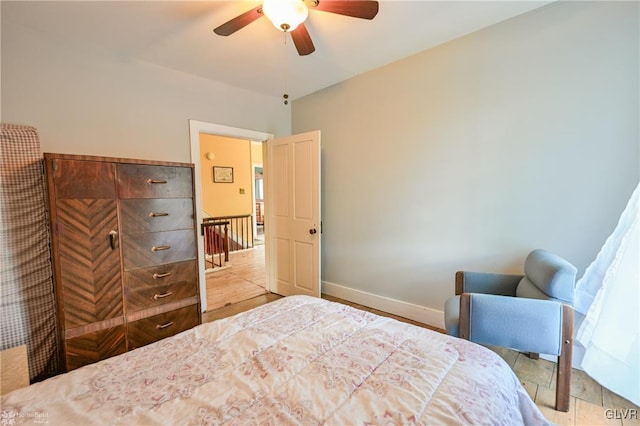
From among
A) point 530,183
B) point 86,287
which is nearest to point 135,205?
point 86,287

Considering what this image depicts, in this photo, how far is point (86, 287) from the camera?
183 cm

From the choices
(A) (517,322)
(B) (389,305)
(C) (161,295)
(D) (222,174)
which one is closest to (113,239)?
(C) (161,295)

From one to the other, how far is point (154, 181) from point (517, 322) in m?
2.63

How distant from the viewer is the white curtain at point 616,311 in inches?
65.5

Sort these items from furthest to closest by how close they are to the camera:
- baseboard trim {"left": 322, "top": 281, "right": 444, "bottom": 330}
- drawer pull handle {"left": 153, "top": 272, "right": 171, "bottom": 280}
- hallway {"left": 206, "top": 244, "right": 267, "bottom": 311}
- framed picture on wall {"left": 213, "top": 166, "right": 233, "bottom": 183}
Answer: framed picture on wall {"left": 213, "top": 166, "right": 233, "bottom": 183} < hallway {"left": 206, "top": 244, "right": 267, "bottom": 311} < baseboard trim {"left": 322, "top": 281, "right": 444, "bottom": 330} < drawer pull handle {"left": 153, "top": 272, "right": 171, "bottom": 280}

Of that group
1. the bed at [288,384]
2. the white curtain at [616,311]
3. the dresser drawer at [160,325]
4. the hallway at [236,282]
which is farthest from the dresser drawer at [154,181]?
the white curtain at [616,311]

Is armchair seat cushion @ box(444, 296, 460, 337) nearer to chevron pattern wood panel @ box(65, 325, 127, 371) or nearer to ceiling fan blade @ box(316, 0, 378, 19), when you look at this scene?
A: ceiling fan blade @ box(316, 0, 378, 19)

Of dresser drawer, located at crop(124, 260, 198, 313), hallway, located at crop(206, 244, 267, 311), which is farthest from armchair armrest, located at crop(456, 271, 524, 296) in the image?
hallway, located at crop(206, 244, 267, 311)

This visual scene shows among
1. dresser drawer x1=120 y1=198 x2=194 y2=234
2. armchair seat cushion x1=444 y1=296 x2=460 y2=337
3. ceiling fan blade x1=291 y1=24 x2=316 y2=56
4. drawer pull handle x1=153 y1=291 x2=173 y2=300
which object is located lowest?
armchair seat cushion x1=444 y1=296 x2=460 y2=337

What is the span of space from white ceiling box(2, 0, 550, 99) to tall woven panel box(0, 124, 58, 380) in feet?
2.91

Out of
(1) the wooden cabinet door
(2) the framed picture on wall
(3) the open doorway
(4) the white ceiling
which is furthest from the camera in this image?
(2) the framed picture on wall

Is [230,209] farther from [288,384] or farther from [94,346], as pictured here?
[288,384]

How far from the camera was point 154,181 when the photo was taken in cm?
211

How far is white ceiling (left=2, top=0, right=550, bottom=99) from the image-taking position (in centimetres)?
188
